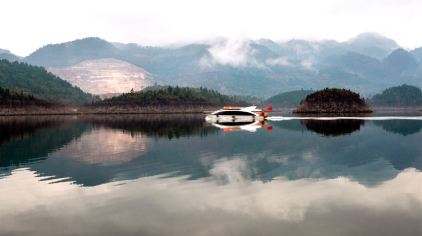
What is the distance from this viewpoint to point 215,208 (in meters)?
19.5

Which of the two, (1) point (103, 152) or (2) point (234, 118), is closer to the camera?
(1) point (103, 152)

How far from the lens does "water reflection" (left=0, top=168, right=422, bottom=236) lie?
1662 centimetres

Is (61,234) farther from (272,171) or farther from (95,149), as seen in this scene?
(95,149)

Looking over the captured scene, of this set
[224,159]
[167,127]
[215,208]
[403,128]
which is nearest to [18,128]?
[167,127]

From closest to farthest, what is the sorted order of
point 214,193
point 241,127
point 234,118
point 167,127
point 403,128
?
point 214,193, point 403,128, point 241,127, point 167,127, point 234,118

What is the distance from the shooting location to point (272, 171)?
30000mm

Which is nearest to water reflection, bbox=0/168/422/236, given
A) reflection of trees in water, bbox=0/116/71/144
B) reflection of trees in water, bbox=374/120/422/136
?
reflection of trees in water, bbox=0/116/71/144

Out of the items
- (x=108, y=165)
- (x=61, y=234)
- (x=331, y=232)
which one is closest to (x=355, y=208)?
(x=331, y=232)

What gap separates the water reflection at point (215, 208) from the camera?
1662 cm

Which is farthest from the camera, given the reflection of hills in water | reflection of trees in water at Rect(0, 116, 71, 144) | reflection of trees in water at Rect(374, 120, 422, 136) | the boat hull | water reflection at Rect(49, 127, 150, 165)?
the boat hull

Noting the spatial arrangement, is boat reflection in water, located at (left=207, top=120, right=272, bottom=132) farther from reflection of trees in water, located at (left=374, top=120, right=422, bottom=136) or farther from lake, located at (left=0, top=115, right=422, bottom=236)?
lake, located at (left=0, top=115, right=422, bottom=236)

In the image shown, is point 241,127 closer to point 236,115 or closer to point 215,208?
point 236,115

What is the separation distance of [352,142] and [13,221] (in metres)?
42.7

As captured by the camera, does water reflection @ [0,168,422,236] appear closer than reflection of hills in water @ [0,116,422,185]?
Yes
